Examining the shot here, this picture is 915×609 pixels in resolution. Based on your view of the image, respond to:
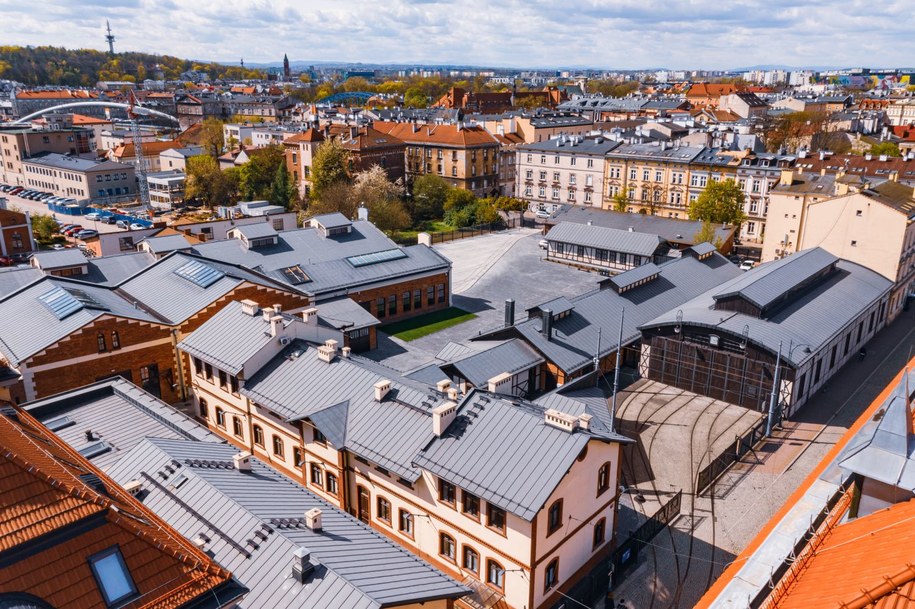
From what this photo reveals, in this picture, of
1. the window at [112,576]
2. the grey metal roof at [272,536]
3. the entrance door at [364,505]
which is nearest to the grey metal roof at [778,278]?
the entrance door at [364,505]

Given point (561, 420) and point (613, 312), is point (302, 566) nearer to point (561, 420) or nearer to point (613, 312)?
point (561, 420)

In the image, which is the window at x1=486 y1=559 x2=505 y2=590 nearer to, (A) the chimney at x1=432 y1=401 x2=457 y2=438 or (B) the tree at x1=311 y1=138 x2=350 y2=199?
(A) the chimney at x1=432 y1=401 x2=457 y2=438

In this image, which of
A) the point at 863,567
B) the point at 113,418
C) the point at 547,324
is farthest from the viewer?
the point at 547,324

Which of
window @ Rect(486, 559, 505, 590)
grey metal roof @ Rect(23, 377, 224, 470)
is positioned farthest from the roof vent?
grey metal roof @ Rect(23, 377, 224, 470)

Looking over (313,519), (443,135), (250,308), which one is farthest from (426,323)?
(443,135)

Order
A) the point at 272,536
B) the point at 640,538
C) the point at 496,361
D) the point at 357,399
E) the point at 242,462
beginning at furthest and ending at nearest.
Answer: the point at 496,361 → the point at 640,538 → the point at 357,399 → the point at 242,462 → the point at 272,536

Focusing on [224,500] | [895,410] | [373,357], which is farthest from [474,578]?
[373,357]

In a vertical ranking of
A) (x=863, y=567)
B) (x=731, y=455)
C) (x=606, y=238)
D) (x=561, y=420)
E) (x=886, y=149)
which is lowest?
(x=731, y=455)

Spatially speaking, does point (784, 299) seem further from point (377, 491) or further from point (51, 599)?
point (51, 599)

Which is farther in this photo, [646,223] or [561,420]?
[646,223]
